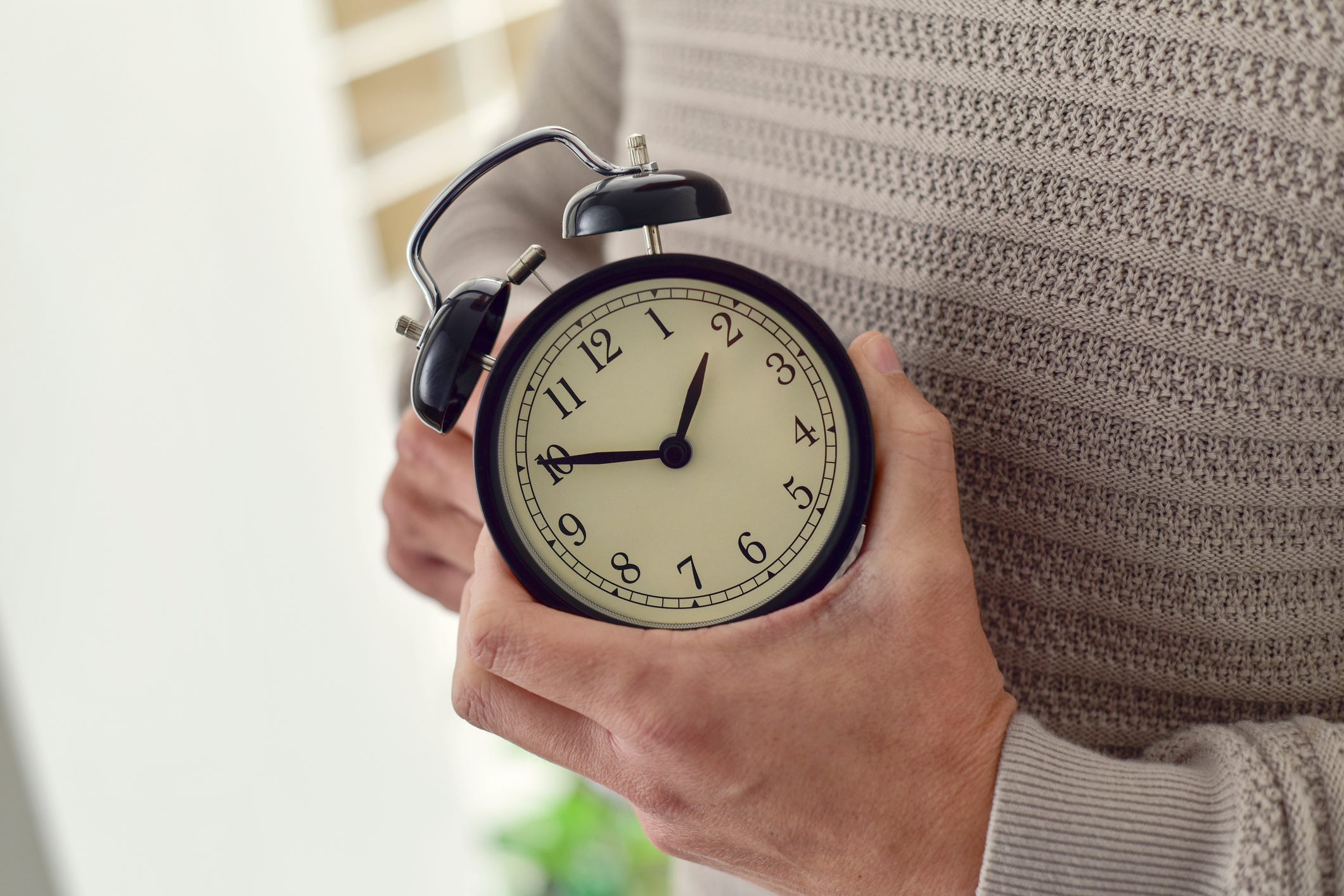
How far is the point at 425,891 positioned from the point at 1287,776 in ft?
6.52

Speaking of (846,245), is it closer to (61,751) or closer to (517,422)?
(517,422)

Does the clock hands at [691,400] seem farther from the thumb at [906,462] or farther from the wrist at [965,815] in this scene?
the wrist at [965,815]

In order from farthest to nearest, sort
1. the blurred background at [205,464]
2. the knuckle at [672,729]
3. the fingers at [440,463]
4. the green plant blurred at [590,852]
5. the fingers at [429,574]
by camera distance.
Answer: the green plant blurred at [590,852], the blurred background at [205,464], the fingers at [429,574], the fingers at [440,463], the knuckle at [672,729]

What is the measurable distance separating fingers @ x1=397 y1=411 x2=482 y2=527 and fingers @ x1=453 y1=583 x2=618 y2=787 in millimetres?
210

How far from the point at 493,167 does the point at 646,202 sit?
122mm

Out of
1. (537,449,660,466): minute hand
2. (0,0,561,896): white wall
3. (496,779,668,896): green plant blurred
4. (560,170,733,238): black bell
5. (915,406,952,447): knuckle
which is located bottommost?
(496,779,668,896): green plant blurred

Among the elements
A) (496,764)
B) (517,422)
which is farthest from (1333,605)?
(496,764)

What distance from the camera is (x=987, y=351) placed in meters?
0.61

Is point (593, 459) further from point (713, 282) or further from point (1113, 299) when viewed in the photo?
point (1113, 299)

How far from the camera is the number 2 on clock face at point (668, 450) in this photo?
0.55m

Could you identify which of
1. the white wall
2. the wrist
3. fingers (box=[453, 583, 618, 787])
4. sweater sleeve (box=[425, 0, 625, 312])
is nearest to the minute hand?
fingers (box=[453, 583, 618, 787])

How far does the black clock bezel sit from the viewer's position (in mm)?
542

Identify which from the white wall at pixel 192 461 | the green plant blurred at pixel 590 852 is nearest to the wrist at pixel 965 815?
the white wall at pixel 192 461

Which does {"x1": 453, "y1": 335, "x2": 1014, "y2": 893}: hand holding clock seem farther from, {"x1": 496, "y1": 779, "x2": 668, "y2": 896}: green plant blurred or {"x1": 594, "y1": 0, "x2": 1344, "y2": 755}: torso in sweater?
{"x1": 496, "y1": 779, "x2": 668, "y2": 896}: green plant blurred
